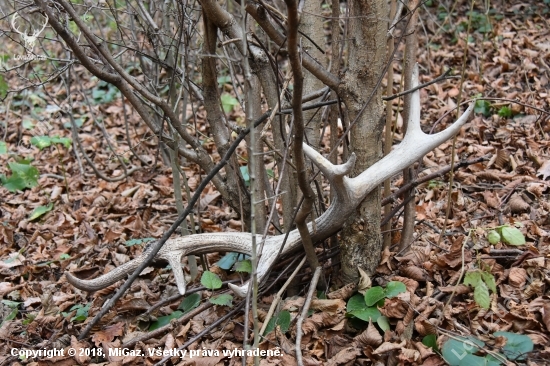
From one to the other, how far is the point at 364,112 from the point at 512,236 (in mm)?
785

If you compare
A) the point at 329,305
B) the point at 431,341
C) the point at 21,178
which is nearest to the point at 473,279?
the point at 431,341

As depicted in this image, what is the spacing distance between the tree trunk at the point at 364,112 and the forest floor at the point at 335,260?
17 cm

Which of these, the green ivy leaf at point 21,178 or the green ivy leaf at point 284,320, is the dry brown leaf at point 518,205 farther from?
the green ivy leaf at point 21,178

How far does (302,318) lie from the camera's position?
2.19m

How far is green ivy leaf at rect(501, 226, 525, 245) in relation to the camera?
2.03m

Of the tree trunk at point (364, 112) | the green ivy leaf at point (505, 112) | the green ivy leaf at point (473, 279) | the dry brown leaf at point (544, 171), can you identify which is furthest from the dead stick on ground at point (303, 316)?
the green ivy leaf at point (505, 112)

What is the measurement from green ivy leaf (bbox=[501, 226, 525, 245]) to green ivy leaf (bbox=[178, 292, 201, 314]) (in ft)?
4.78

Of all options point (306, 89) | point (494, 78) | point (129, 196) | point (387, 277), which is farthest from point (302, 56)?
point (494, 78)

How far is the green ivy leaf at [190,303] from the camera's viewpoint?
8.34ft

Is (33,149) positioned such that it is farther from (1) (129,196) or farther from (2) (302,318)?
(2) (302,318)

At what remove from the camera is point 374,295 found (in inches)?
86.7

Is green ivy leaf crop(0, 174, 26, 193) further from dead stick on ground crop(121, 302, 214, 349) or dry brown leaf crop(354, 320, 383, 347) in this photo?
dry brown leaf crop(354, 320, 383, 347)

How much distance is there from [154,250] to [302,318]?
772 mm

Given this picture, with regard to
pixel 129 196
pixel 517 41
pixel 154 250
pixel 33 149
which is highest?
pixel 517 41
